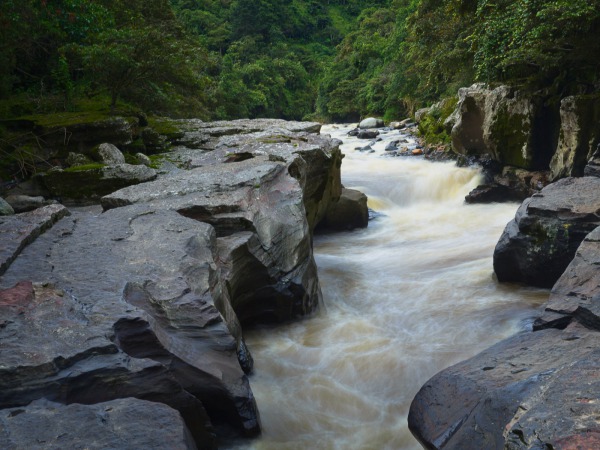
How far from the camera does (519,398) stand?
9.93 feet

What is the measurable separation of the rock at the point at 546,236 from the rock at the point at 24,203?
238 inches

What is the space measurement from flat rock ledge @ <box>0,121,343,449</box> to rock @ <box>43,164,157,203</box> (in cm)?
37

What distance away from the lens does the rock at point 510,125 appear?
10.8 meters

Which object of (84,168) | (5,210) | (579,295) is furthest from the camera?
(84,168)

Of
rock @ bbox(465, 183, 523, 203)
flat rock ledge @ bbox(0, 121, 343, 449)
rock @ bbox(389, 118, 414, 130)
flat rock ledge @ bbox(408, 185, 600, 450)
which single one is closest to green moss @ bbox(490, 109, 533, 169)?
rock @ bbox(465, 183, 523, 203)

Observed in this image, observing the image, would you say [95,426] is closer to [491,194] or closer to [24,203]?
[24,203]

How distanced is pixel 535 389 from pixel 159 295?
8.61 ft

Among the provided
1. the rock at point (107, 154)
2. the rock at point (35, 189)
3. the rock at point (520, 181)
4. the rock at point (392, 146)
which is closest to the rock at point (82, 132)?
the rock at point (107, 154)

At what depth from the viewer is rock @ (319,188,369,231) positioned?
10805 millimetres

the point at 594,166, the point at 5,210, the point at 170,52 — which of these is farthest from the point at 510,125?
the point at 5,210

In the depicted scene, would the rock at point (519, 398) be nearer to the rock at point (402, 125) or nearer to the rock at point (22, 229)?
the rock at point (22, 229)

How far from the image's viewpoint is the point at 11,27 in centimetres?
833

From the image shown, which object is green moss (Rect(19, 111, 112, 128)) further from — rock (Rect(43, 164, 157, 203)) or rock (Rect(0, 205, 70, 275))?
rock (Rect(0, 205, 70, 275))

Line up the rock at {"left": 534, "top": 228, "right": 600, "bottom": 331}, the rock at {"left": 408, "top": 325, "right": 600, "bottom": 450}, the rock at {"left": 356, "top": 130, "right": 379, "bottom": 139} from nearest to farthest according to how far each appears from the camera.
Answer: the rock at {"left": 408, "top": 325, "right": 600, "bottom": 450} < the rock at {"left": 534, "top": 228, "right": 600, "bottom": 331} < the rock at {"left": 356, "top": 130, "right": 379, "bottom": 139}
